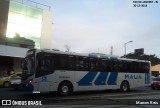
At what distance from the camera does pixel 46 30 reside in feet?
164

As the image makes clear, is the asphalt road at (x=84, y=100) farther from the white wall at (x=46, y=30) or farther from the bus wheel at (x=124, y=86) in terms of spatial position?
the white wall at (x=46, y=30)

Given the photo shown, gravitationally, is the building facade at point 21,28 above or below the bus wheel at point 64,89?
above

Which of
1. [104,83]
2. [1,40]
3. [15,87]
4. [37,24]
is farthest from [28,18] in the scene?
[104,83]

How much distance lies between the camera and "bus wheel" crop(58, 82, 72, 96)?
20828mm

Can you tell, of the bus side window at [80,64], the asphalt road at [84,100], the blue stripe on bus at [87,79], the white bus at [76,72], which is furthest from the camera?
the blue stripe on bus at [87,79]

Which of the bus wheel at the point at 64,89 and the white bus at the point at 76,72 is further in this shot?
the bus wheel at the point at 64,89

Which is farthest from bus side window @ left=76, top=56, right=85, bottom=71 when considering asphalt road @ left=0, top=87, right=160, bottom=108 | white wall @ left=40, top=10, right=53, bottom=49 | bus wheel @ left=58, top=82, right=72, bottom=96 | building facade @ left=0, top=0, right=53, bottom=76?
white wall @ left=40, top=10, right=53, bottom=49

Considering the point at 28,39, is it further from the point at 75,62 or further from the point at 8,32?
the point at 75,62

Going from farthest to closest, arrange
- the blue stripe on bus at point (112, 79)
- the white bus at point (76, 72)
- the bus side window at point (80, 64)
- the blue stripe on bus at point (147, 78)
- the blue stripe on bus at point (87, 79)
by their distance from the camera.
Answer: the blue stripe on bus at point (147, 78) → the blue stripe on bus at point (112, 79) → the blue stripe on bus at point (87, 79) → the bus side window at point (80, 64) → the white bus at point (76, 72)

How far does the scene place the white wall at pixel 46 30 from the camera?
49.4m

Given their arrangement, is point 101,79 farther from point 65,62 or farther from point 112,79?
point 65,62

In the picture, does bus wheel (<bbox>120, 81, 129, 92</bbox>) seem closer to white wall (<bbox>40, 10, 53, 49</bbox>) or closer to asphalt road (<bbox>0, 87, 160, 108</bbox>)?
asphalt road (<bbox>0, 87, 160, 108</bbox>)

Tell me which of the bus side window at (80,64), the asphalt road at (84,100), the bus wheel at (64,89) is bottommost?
the asphalt road at (84,100)

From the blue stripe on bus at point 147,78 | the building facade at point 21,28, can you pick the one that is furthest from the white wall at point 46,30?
the blue stripe on bus at point 147,78
